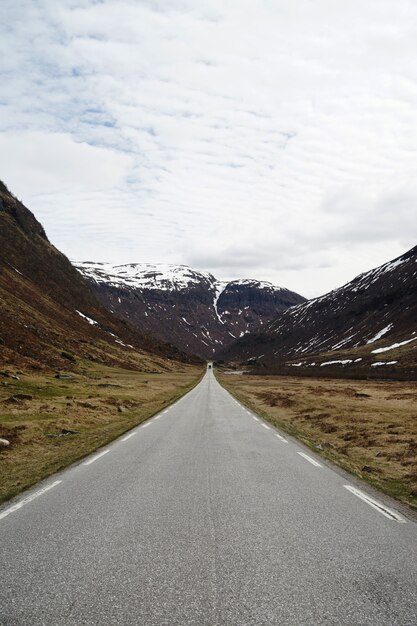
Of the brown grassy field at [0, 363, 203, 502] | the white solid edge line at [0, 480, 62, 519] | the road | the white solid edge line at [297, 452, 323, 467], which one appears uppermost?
the road

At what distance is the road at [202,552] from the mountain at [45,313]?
41535mm

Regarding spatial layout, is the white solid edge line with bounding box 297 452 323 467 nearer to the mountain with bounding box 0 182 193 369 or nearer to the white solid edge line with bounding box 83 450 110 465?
the white solid edge line with bounding box 83 450 110 465

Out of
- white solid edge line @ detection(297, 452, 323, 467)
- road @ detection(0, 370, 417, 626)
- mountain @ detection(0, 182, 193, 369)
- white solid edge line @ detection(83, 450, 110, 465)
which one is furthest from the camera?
mountain @ detection(0, 182, 193, 369)

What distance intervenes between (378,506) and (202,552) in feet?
14.5

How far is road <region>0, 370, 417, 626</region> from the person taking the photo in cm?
462

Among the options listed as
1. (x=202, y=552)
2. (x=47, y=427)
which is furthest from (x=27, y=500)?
(x=47, y=427)

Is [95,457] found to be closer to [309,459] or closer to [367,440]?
[309,459]

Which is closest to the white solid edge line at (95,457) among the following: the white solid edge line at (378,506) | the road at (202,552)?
the road at (202,552)

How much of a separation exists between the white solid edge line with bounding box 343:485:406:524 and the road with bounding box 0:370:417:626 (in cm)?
6

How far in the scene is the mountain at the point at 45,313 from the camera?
215 ft

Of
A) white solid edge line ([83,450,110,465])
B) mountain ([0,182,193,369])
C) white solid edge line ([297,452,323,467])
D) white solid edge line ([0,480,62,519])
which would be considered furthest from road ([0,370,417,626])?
mountain ([0,182,193,369])

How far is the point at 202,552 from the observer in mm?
6070

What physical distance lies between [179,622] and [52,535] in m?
3.12

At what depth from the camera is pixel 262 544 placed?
6.41 m
